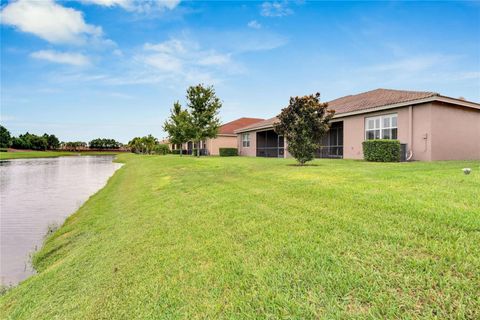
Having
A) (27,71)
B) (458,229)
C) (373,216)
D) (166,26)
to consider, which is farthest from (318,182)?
(27,71)

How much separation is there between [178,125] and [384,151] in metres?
24.9

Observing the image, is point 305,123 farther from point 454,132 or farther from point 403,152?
point 454,132

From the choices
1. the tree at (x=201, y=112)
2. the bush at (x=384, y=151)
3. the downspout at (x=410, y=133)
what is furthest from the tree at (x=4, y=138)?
the downspout at (x=410, y=133)

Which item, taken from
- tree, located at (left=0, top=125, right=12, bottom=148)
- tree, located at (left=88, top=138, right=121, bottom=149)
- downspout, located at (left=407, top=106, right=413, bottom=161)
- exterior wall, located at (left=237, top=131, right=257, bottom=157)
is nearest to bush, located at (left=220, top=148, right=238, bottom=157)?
exterior wall, located at (left=237, top=131, right=257, bottom=157)

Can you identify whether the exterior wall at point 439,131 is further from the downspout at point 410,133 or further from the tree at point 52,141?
the tree at point 52,141

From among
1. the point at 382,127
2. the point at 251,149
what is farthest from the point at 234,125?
the point at 382,127

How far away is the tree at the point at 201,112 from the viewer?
104 ft

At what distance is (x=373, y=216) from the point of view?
14.7ft

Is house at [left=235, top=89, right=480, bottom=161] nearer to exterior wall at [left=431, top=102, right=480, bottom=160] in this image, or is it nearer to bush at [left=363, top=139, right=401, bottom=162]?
exterior wall at [left=431, top=102, right=480, bottom=160]

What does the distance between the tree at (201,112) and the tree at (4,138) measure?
259 feet

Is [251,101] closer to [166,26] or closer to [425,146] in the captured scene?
[166,26]

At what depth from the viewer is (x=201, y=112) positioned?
32.1 meters

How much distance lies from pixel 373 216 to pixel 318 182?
310 centimetres

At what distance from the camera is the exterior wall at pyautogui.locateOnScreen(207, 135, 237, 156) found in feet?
123
